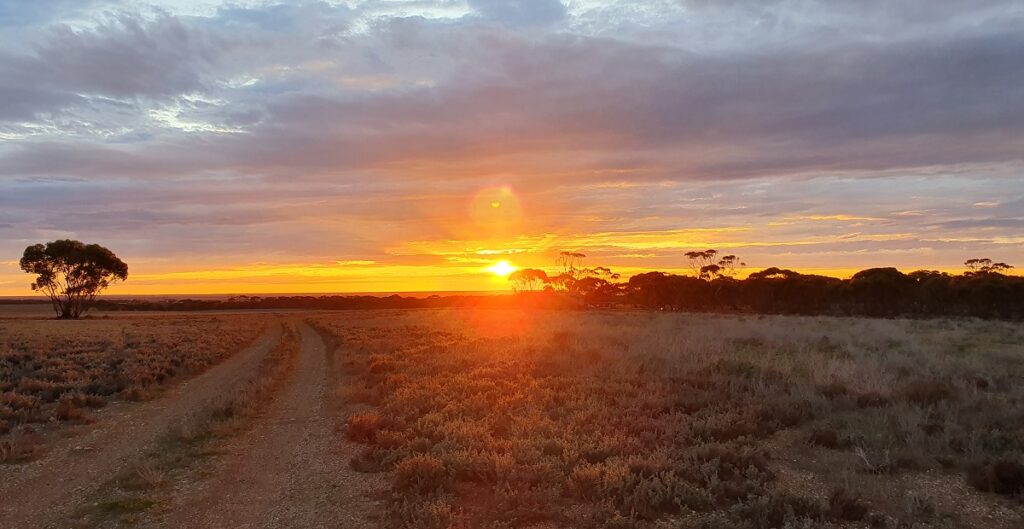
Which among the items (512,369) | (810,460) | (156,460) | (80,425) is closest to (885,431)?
(810,460)

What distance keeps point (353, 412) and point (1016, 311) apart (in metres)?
61.2

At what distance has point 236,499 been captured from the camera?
27.3 feet

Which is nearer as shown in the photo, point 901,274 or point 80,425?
point 80,425

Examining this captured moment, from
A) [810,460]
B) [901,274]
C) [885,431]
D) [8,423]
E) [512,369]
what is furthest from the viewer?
[901,274]

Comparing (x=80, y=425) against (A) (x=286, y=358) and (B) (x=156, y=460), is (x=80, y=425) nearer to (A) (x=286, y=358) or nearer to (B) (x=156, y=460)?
(B) (x=156, y=460)

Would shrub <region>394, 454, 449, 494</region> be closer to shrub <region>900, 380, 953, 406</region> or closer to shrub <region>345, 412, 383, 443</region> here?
shrub <region>345, 412, 383, 443</region>

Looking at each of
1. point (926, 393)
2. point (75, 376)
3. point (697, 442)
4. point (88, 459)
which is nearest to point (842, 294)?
point (926, 393)

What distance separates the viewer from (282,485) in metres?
8.91

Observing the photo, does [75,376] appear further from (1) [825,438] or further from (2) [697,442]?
(1) [825,438]

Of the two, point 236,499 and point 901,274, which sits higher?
point 901,274

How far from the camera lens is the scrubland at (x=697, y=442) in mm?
7383

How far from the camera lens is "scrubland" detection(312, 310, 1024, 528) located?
24.2 feet

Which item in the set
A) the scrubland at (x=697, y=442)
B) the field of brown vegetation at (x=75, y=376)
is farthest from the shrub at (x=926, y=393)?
the field of brown vegetation at (x=75, y=376)

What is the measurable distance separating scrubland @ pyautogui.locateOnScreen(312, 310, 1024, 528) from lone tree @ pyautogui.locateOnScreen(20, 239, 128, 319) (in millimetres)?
73315
